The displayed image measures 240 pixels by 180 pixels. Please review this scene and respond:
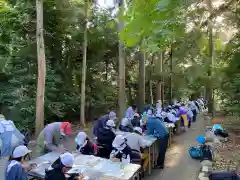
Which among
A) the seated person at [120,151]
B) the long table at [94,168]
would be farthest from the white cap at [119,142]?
the long table at [94,168]

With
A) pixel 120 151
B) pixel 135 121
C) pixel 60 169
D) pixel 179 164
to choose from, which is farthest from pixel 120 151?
pixel 135 121

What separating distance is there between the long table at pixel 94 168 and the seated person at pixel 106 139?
3.51 feet

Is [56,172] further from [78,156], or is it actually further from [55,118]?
[55,118]

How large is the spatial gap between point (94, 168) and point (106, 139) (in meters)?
1.80

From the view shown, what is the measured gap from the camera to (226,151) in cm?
1031

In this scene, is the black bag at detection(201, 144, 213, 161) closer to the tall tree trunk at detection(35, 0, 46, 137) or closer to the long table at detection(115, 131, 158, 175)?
the long table at detection(115, 131, 158, 175)

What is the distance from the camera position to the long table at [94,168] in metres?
5.37

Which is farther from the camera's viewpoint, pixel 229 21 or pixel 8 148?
pixel 8 148

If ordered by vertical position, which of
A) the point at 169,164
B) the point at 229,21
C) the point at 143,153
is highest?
the point at 229,21

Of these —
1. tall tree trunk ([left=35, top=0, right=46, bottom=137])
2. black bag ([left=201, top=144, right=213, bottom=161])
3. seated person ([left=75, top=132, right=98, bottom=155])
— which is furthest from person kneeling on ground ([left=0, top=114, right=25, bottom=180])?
black bag ([left=201, top=144, right=213, bottom=161])

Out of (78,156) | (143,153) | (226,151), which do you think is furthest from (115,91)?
(78,156)

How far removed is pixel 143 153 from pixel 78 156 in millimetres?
2092

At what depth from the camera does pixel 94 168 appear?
19.1 ft

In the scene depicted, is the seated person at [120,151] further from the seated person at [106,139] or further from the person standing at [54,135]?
the person standing at [54,135]
